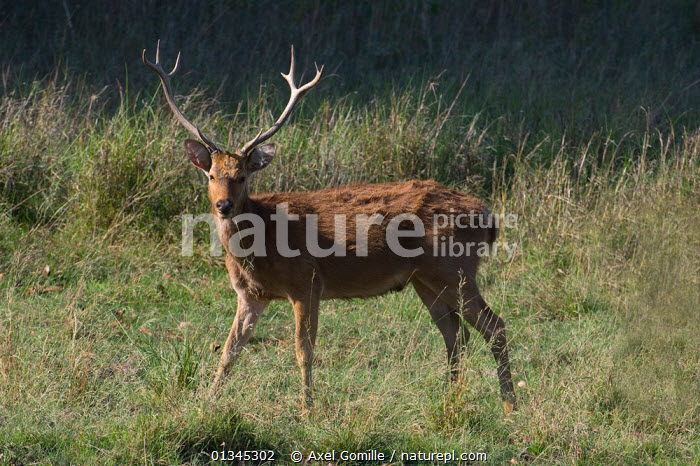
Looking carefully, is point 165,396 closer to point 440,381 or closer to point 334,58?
point 440,381

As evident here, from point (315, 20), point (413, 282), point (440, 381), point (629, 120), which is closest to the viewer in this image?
point (440, 381)

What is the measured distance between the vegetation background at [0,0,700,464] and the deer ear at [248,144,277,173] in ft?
4.40

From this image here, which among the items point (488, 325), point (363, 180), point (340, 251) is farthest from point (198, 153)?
point (363, 180)

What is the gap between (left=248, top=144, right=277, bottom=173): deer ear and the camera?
6275 mm

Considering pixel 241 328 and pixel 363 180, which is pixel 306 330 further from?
pixel 363 180

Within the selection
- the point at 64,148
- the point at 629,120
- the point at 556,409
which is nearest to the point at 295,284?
the point at 556,409

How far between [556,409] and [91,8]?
407 inches

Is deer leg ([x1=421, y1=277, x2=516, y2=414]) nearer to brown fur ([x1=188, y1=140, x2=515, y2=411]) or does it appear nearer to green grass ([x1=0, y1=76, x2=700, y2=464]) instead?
brown fur ([x1=188, y1=140, x2=515, y2=411])

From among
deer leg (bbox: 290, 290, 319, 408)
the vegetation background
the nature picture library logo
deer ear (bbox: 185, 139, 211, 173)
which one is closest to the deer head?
deer ear (bbox: 185, 139, 211, 173)

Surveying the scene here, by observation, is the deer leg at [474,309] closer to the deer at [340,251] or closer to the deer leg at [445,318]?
the deer at [340,251]

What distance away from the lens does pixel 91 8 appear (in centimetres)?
1307

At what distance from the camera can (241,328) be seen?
6.15 meters

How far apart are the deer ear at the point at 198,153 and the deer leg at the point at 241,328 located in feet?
3.15

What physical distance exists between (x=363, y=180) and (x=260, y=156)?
2.58 m
